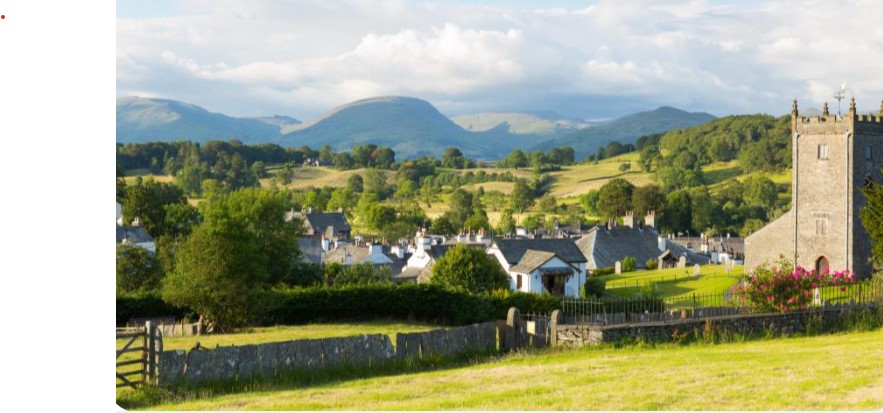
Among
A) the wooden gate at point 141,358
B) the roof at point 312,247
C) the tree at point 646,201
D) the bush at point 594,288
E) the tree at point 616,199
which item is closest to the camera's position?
the wooden gate at point 141,358

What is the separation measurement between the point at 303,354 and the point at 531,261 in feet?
136

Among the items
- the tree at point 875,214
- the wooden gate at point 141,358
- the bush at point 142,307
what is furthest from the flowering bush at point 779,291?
the bush at point 142,307

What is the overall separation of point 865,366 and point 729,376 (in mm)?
2418

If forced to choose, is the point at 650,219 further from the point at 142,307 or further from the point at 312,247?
the point at 142,307

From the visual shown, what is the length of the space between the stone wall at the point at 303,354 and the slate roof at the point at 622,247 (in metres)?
59.0

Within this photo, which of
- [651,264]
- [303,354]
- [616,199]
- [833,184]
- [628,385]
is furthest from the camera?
[616,199]

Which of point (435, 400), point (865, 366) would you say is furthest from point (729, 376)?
point (435, 400)

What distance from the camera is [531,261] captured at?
192ft

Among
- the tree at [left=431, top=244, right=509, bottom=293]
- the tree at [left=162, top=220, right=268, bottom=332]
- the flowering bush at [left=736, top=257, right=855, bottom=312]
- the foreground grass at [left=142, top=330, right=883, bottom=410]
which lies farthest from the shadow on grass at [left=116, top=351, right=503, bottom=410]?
the tree at [left=431, top=244, right=509, bottom=293]

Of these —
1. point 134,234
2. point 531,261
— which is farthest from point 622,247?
point 134,234

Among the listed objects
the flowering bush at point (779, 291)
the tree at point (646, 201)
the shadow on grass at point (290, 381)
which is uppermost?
the tree at point (646, 201)

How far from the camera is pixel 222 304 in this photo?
103 feet

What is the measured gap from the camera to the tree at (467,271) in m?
47.5

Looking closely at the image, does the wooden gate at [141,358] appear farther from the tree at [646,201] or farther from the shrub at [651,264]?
the tree at [646,201]
